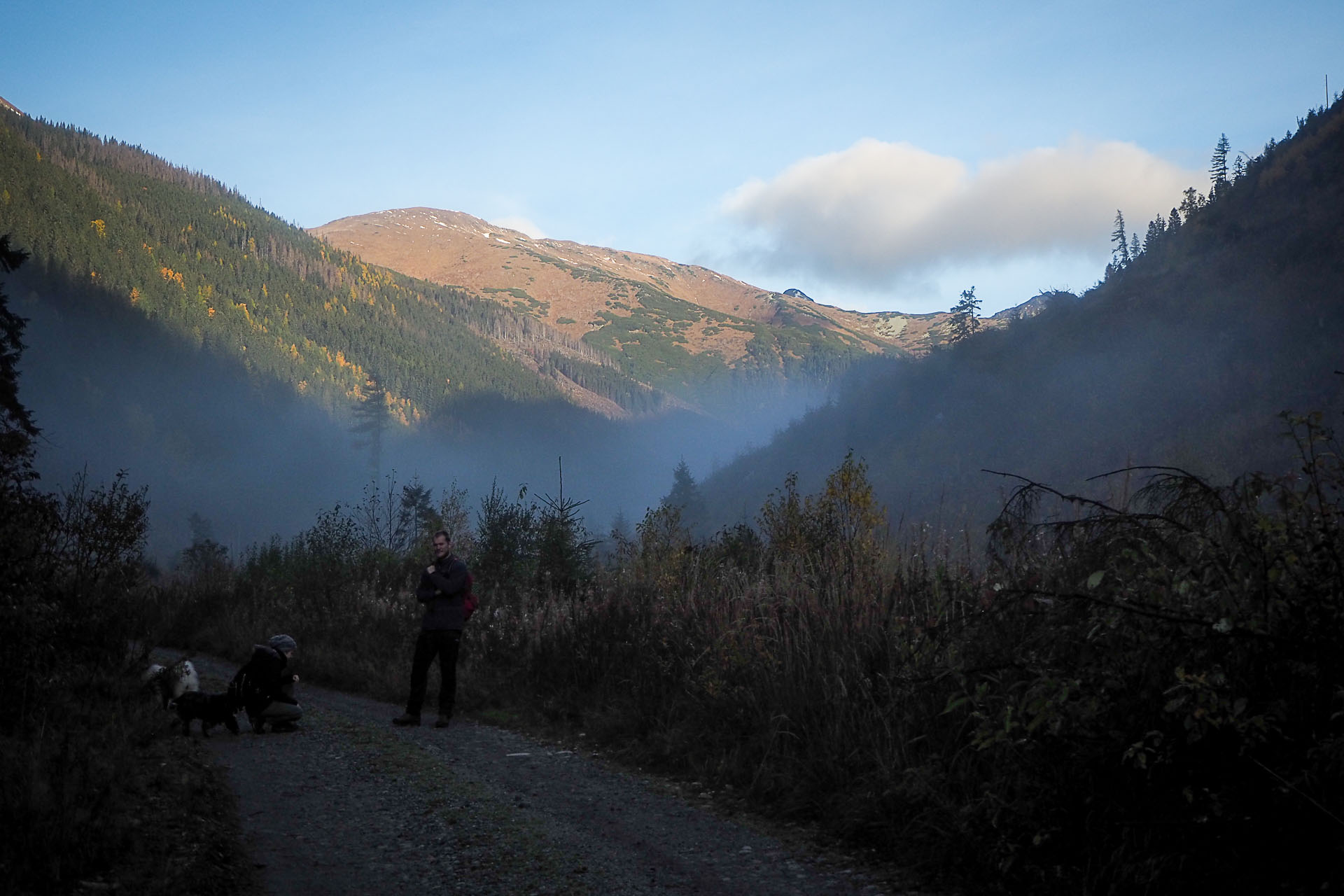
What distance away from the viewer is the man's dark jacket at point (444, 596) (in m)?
9.38

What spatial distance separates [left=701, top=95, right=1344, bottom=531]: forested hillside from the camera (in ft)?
127

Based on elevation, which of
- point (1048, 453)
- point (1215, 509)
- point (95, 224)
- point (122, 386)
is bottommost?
point (1215, 509)

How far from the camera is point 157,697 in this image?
895 cm

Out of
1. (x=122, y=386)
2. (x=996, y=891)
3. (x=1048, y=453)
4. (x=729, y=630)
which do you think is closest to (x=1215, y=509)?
(x=996, y=891)

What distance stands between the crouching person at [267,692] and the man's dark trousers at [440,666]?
3.68 feet

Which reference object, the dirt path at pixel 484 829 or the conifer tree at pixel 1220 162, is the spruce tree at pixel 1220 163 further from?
the dirt path at pixel 484 829

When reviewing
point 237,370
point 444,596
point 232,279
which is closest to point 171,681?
point 444,596

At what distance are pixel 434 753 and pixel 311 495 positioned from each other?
115144 mm

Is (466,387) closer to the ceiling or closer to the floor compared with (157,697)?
closer to the ceiling

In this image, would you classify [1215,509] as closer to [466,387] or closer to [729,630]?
[729,630]

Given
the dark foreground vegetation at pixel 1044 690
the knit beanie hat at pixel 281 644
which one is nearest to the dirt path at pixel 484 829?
the dark foreground vegetation at pixel 1044 690

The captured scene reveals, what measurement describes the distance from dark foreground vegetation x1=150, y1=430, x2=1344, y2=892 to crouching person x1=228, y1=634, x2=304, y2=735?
2.46 meters

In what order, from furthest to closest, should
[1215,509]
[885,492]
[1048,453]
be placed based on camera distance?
[885,492] < [1048,453] < [1215,509]

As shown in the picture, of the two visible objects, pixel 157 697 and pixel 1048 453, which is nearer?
pixel 157 697
